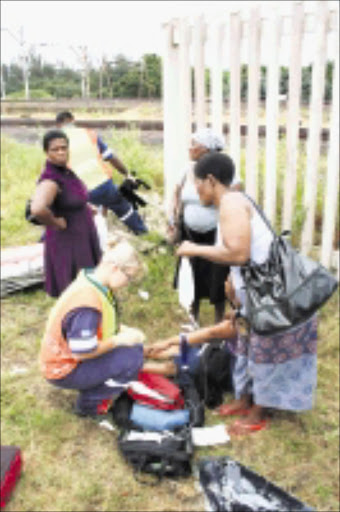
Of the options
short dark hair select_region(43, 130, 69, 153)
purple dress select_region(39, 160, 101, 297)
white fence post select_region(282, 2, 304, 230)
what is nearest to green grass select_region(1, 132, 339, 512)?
purple dress select_region(39, 160, 101, 297)

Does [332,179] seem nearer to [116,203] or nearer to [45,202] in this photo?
[116,203]

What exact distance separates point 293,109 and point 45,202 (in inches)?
82.7

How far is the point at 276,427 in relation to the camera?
3070 mm

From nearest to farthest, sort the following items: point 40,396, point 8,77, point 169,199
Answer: point 40,396, point 169,199, point 8,77

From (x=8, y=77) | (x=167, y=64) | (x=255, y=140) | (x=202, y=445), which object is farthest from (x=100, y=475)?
(x=8, y=77)

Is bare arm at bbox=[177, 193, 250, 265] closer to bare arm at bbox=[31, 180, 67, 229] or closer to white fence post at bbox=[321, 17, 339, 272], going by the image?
bare arm at bbox=[31, 180, 67, 229]

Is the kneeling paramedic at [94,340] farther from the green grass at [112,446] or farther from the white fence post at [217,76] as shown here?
the white fence post at [217,76]

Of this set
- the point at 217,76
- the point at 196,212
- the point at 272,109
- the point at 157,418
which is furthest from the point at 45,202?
the point at 272,109

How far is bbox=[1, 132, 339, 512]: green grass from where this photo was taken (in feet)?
8.64

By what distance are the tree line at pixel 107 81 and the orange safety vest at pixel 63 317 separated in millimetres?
5057

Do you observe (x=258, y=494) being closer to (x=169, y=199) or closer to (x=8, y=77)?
(x=169, y=199)

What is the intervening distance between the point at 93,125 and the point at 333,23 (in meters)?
9.42

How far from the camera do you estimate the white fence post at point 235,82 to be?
13.3 feet

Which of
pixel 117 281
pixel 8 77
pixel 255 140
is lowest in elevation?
pixel 117 281
